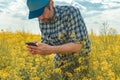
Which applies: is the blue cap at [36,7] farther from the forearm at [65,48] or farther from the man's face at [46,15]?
the forearm at [65,48]

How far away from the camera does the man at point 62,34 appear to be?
167 inches

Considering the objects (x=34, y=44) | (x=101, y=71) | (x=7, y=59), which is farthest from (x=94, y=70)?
(x=7, y=59)

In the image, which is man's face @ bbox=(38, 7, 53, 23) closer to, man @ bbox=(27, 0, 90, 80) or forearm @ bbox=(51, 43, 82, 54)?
man @ bbox=(27, 0, 90, 80)

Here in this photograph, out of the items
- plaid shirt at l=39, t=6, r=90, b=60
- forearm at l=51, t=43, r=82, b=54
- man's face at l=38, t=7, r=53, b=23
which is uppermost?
man's face at l=38, t=7, r=53, b=23

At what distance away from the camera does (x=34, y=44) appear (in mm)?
4234

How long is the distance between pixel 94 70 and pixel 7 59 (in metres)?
2.43

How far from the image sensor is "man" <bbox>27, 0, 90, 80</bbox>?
13.9 feet

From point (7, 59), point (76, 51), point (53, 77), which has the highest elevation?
point (76, 51)

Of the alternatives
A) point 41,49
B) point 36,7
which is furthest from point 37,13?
point 41,49

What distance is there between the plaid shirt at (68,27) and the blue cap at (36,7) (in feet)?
0.77

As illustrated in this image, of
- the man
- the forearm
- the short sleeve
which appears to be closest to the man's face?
the man

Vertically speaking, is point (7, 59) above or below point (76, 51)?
below

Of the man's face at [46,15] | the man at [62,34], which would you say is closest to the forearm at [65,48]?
the man at [62,34]

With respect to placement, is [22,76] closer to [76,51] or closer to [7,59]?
[76,51]
